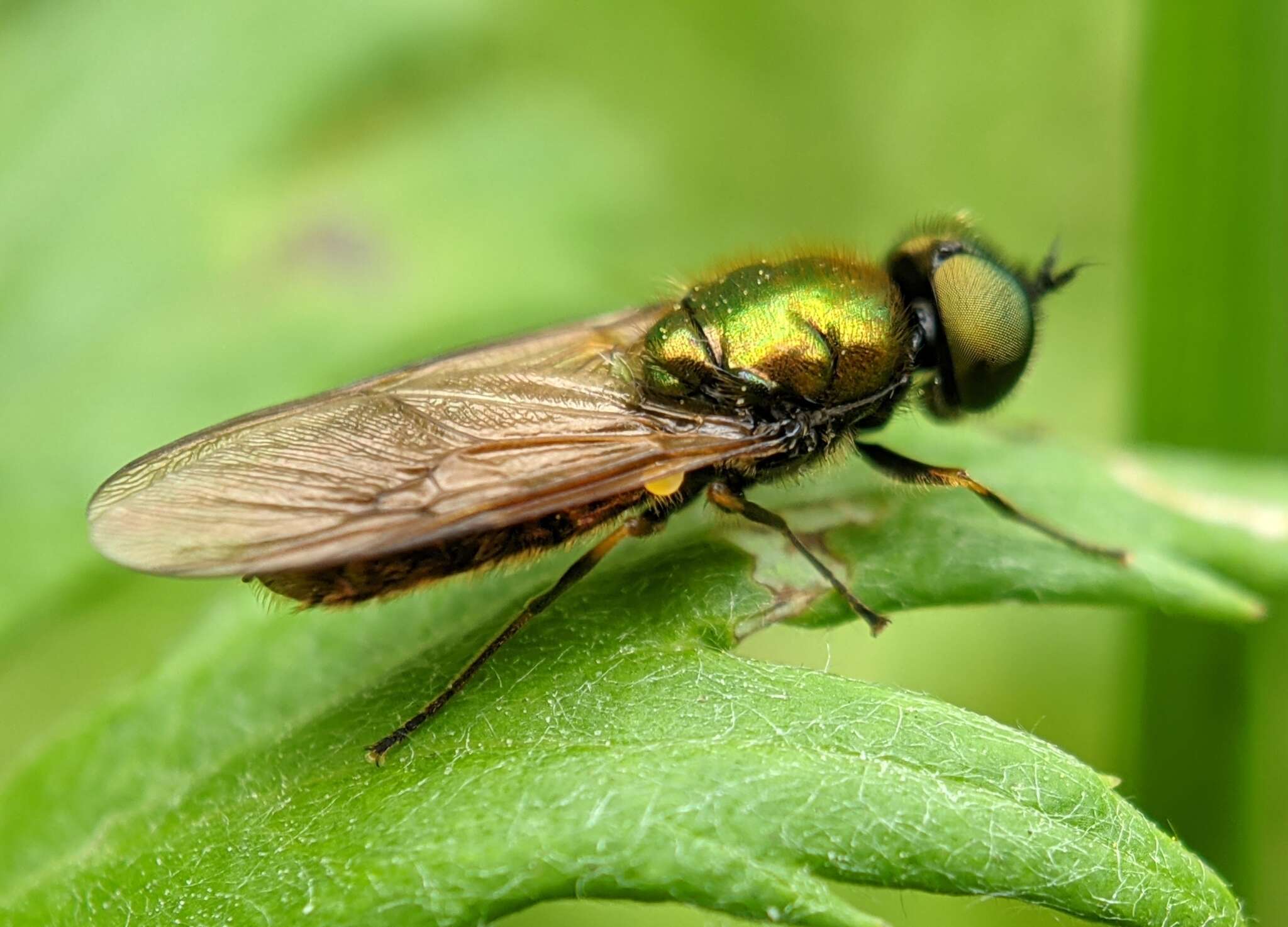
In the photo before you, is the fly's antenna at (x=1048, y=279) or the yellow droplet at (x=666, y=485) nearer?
the yellow droplet at (x=666, y=485)

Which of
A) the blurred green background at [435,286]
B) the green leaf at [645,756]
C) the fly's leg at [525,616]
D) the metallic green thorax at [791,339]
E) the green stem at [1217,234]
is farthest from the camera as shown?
the green stem at [1217,234]

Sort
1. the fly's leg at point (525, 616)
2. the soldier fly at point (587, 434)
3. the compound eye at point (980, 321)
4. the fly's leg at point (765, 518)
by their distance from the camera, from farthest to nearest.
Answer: the compound eye at point (980, 321), the fly's leg at point (765, 518), the soldier fly at point (587, 434), the fly's leg at point (525, 616)

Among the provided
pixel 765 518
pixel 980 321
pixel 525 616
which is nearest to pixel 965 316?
pixel 980 321

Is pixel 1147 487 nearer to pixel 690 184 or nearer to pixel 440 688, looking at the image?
pixel 440 688

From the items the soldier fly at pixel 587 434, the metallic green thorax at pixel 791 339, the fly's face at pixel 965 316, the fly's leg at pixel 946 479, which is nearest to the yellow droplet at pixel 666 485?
the soldier fly at pixel 587 434

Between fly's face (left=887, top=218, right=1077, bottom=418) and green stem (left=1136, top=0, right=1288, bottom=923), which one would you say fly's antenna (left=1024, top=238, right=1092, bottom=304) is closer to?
fly's face (left=887, top=218, right=1077, bottom=418)

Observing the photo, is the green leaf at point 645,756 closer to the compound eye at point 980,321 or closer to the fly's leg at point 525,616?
the fly's leg at point 525,616

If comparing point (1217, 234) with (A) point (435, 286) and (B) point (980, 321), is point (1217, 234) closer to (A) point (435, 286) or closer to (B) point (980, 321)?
(B) point (980, 321)
